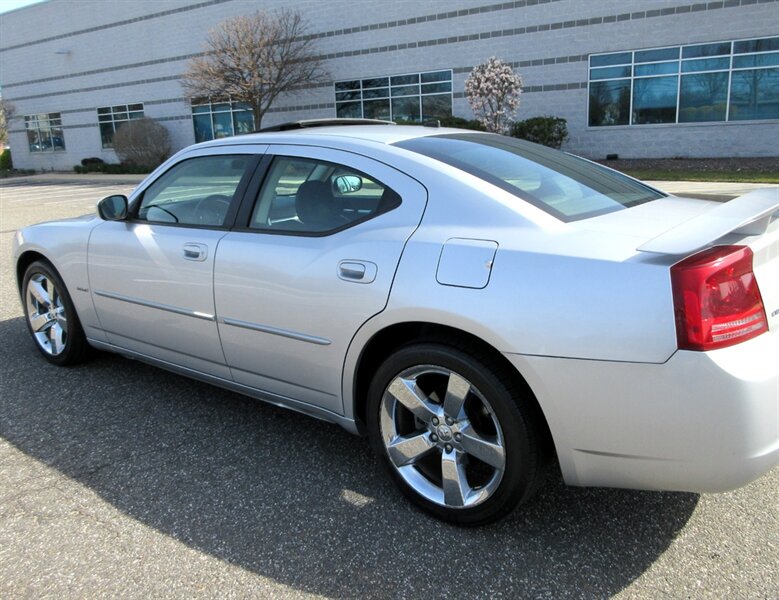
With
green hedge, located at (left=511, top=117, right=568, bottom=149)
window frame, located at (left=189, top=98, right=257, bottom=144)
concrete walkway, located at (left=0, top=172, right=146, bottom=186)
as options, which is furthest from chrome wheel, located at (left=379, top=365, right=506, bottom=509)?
window frame, located at (left=189, top=98, right=257, bottom=144)

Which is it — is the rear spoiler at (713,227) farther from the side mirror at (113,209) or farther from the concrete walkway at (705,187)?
the concrete walkway at (705,187)

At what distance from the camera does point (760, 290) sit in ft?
7.21

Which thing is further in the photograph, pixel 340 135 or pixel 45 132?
pixel 45 132

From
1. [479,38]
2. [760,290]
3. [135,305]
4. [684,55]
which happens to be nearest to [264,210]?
[135,305]

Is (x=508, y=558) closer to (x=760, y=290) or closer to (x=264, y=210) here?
(x=760, y=290)

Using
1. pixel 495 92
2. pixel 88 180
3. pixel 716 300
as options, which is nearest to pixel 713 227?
pixel 716 300

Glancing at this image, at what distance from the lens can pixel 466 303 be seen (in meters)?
2.41

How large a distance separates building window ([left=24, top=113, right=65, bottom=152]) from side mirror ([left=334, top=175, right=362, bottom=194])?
41.3 metres

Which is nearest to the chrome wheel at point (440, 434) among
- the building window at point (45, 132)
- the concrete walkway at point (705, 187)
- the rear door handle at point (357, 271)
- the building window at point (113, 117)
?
the rear door handle at point (357, 271)

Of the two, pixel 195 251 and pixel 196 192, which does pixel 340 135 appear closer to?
pixel 195 251

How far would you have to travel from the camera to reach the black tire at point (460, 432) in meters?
2.42

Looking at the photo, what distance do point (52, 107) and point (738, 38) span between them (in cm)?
3646

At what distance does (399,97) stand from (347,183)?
949 inches

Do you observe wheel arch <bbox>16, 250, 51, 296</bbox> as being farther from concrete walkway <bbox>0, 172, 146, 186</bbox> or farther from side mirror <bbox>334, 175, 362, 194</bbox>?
concrete walkway <bbox>0, 172, 146, 186</bbox>
